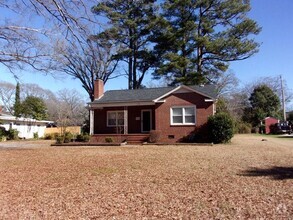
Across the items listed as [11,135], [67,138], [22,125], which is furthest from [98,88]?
[22,125]

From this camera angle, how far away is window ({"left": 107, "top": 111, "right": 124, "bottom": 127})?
26.4 m

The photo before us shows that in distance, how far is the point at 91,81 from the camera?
40250mm

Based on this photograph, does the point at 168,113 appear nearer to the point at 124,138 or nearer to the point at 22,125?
the point at 124,138

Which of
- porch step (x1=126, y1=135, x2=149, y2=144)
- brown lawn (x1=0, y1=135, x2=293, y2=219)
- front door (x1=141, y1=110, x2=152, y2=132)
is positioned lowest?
brown lawn (x1=0, y1=135, x2=293, y2=219)

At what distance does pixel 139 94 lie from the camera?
87.3ft

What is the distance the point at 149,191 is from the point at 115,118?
19890 millimetres

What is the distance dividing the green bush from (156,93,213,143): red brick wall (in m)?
1.48

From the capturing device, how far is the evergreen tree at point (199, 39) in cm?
3416

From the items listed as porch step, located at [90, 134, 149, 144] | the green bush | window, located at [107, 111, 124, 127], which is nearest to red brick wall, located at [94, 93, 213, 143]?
porch step, located at [90, 134, 149, 144]

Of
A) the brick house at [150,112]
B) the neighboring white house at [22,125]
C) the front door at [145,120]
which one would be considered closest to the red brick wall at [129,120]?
the brick house at [150,112]

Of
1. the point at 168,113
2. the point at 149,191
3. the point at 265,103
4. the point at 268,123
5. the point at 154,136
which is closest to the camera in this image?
the point at 149,191

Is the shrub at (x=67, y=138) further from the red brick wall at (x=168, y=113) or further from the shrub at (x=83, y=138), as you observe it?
the red brick wall at (x=168, y=113)

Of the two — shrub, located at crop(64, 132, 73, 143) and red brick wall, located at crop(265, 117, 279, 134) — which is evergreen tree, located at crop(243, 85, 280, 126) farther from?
shrub, located at crop(64, 132, 73, 143)

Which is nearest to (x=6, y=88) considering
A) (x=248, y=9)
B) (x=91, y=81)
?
(x=91, y=81)
